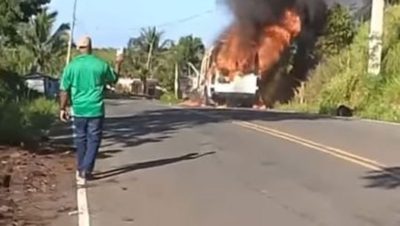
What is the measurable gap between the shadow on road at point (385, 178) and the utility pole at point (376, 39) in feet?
79.6

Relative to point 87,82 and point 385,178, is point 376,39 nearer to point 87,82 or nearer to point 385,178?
point 385,178

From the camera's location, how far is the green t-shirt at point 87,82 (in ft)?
38.5

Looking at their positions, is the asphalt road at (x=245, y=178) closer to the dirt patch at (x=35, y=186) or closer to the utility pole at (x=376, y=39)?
the dirt patch at (x=35, y=186)

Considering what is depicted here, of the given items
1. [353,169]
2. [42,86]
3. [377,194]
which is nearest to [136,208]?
[377,194]

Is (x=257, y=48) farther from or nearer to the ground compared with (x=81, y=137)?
farther from the ground

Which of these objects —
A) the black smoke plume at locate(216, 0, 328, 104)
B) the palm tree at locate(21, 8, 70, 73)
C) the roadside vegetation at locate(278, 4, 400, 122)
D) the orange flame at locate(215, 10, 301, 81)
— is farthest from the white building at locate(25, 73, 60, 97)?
the roadside vegetation at locate(278, 4, 400, 122)

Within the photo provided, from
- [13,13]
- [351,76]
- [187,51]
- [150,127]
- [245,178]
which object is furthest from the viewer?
[187,51]

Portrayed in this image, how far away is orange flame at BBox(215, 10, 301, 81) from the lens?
5009 centimetres

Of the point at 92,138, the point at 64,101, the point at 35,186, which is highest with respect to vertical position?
the point at 64,101

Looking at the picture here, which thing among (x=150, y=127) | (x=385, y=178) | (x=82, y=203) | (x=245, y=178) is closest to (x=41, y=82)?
(x=150, y=127)

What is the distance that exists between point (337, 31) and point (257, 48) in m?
4.39

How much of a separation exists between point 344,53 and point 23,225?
3811cm

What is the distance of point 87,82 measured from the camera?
465 inches

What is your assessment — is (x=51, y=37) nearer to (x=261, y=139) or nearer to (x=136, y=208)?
(x=261, y=139)
